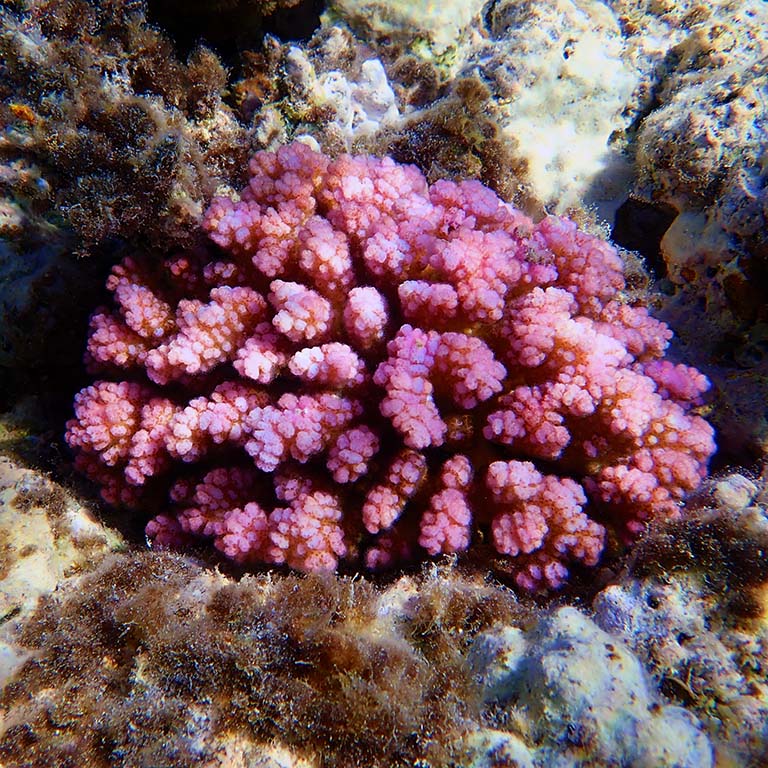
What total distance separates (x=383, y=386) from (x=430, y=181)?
5.32ft

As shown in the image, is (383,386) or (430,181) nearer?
(383,386)

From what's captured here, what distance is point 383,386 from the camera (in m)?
2.85

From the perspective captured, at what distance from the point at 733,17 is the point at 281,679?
5.27 metres

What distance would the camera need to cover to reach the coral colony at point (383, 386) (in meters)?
2.72

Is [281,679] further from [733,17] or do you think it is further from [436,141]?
[733,17]

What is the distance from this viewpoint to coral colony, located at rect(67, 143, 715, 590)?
2.72m

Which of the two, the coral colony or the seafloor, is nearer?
the seafloor

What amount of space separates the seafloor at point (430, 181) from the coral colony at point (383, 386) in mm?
245

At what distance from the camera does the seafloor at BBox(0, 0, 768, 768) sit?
1986mm

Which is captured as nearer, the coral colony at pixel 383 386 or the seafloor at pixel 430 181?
the seafloor at pixel 430 181

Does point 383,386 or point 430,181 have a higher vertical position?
point 430,181

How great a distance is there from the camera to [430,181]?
3629mm

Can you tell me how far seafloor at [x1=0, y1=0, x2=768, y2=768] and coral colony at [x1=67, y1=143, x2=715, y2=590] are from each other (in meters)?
0.25

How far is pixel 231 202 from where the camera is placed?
10.2 ft
